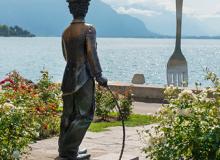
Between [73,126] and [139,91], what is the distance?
11.1 metres

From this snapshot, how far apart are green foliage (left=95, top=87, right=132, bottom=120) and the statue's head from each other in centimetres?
648

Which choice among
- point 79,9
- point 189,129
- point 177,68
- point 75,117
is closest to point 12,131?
point 75,117

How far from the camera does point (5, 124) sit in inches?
270

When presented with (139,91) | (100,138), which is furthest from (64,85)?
(139,91)

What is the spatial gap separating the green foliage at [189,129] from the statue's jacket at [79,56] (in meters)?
1.10

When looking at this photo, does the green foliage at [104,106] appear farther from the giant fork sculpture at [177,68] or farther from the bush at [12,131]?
the giant fork sculpture at [177,68]

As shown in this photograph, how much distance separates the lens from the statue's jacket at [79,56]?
23.2 ft

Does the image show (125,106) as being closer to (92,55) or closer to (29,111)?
(29,111)

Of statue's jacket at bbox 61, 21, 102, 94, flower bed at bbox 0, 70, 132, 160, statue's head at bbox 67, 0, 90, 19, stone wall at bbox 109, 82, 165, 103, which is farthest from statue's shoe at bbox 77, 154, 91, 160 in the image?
stone wall at bbox 109, 82, 165, 103

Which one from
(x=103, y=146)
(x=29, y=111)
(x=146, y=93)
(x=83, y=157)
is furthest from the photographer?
(x=146, y=93)

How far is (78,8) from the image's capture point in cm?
720

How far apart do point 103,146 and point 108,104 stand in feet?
12.5

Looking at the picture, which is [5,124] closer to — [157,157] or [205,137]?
[157,157]

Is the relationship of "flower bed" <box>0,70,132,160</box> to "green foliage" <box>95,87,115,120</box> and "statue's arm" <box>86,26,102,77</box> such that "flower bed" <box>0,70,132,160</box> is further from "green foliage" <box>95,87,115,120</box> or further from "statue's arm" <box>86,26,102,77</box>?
"statue's arm" <box>86,26,102,77</box>
